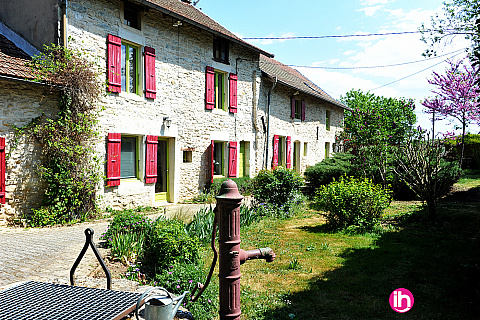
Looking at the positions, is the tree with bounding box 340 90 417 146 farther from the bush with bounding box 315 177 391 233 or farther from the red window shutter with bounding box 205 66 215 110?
the red window shutter with bounding box 205 66 215 110

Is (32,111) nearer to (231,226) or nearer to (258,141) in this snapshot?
(231,226)

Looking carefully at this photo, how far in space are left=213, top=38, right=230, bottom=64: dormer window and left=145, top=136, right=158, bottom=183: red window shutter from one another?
4.27 meters

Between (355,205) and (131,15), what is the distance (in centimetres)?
767

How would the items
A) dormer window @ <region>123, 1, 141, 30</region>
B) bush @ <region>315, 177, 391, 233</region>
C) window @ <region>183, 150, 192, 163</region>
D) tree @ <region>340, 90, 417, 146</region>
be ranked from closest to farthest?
bush @ <region>315, 177, 391, 233</region> → dormer window @ <region>123, 1, 141, 30</region> → window @ <region>183, 150, 192, 163</region> → tree @ <region>340, 90, 417, 146</region>

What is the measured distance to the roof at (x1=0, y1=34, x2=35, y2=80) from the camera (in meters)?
7.15

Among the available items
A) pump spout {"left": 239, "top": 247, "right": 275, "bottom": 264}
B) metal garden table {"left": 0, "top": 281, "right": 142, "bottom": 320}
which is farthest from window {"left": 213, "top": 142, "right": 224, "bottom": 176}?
metal garden table {"left": 0, "top": 281, "right": 142, "bottom": 320}

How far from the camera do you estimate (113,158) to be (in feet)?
29.3

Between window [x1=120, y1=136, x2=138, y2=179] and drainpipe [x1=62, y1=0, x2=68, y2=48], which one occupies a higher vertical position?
drainpipe [x1=62, y1=0, x2=68, y2=48]

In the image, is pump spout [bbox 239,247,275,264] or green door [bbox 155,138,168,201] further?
green door [bbox 155,138,168,201]

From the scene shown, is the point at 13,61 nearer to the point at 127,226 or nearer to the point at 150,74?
the point at 150,74

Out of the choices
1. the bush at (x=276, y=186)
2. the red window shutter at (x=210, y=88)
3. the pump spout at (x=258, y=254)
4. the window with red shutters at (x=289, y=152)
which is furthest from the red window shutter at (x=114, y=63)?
the window with red shutters at (x=289, y=152)

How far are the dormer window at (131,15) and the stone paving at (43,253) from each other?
218 inches

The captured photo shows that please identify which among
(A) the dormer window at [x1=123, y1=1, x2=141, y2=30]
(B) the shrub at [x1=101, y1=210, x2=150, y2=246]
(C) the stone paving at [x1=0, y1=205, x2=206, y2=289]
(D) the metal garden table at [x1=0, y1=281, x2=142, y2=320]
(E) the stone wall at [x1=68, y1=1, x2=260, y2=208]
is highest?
(A) the dormer window at [x1=123, y1=1, x2=141, y2=30]

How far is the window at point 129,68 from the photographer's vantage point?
958 cm
